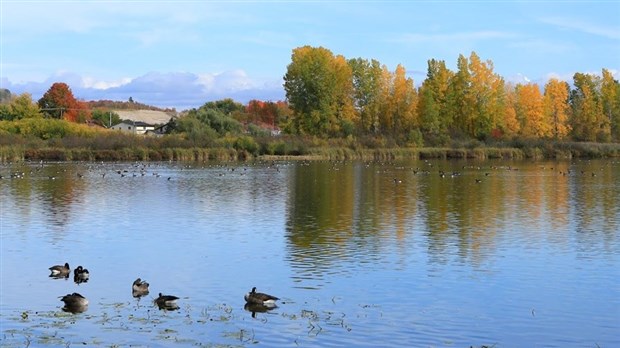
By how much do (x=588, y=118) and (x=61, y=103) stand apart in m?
82.5

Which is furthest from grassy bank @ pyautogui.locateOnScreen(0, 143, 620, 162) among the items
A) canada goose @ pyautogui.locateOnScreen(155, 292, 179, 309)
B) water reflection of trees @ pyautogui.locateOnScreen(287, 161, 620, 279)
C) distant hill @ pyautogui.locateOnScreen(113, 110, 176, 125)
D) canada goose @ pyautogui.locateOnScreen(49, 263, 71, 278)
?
distant hill @ pyautogui.locateOnScreen(113, 110, 176, 125)

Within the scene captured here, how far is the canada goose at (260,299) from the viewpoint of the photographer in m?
16.5

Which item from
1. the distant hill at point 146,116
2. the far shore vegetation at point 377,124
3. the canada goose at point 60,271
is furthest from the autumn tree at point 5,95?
the canada goose at point 60,271

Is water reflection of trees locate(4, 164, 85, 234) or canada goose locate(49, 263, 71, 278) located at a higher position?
water reflection of trees locate(4, 164, 85, 234)

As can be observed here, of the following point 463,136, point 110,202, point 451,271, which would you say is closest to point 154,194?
point 110,202

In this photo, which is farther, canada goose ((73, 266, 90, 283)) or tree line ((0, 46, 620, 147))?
tree line ((0, 46, 620, 147))

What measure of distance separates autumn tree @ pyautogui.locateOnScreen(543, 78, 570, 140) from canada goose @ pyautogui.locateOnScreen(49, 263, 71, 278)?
9948 centimetres

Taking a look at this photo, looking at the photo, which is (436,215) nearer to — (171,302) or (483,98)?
(171,302)

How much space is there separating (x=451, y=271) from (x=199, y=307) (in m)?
6.70

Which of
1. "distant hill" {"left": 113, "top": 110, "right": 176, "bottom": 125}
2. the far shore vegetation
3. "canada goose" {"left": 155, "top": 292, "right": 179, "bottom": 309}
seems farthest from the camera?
"distant hill" {"left": 113, "top": 110, "right": 176, "bottom": 125}

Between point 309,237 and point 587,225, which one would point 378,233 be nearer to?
point 309,237

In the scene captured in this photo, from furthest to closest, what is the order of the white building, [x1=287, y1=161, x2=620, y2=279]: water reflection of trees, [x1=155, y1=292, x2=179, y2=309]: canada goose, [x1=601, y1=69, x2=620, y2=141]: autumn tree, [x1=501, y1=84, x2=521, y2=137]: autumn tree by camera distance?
1. the white building
2. [x1=601, y1=69, x2=620, y2=141]: autumn tree
3. [x1=501, y1=84, x2=521, y2=137]: autumn tree
4. [x1=287, y1=161, x2=620, y2=279]: water reflection of trees
5. [x1=155, y1=292, x2=179, y2=309]: canada goose

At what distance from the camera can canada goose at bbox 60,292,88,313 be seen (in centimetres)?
1639

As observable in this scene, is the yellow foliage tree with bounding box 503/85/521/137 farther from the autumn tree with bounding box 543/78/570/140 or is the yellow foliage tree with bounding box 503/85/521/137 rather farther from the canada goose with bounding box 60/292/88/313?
the canada goose with bounding box 60/292/88/313
